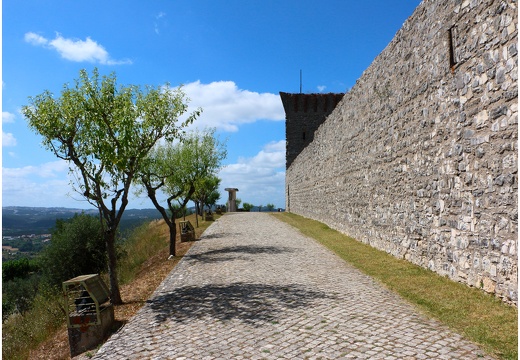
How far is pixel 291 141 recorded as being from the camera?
124ft

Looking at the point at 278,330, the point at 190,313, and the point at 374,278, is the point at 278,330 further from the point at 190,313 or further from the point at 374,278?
the point at 374,278

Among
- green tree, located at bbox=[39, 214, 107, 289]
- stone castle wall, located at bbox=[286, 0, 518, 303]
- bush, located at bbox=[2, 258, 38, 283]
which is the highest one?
stone castle wall, located at bbox=[286, 0, 518, 303]

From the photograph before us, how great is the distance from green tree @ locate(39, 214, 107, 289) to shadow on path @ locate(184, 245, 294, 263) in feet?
24.2

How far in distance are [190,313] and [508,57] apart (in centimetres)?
530

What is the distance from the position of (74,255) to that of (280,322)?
583 inches

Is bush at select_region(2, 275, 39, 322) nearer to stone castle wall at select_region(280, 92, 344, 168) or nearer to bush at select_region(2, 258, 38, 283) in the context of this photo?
bush at select_region(2, 258, 38, 283)

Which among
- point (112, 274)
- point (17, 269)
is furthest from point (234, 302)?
point (17, 269)

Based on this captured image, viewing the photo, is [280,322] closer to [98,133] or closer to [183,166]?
[98,133]

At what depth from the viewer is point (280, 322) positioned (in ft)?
15.9

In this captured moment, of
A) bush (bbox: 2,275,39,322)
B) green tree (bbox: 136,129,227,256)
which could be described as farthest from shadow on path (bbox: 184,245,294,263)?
bush (bbox: 2,275,39,322)

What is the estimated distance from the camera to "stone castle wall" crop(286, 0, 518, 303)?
531cm

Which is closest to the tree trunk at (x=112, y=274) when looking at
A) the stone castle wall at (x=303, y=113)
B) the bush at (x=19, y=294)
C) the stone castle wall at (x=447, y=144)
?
the stone castle wall at (x=447, y=144)

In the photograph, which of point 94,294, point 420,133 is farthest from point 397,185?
point 94,294

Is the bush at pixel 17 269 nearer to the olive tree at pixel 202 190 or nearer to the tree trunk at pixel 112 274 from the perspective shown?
the olive tree at pixel 202 190
